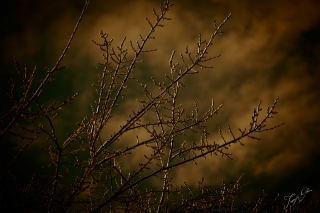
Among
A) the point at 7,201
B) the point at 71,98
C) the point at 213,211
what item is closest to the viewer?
the point at 71,98

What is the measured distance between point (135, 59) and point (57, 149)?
166cm

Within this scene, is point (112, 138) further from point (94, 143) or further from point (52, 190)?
point (52, 190)

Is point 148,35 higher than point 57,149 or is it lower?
higher

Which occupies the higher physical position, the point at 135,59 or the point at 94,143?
the point at 135,59

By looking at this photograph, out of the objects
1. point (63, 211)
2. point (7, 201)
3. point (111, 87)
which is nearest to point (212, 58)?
point (111, 87)

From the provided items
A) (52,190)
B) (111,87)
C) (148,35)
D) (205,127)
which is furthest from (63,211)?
(148,35)

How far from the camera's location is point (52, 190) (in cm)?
341

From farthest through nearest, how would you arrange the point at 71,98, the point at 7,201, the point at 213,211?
the point at 7,201 → the point at 213,211 → the point at 71,98

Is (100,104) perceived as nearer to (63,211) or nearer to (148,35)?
(148,35)

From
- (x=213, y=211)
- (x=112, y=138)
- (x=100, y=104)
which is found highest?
(x=100, y=104)

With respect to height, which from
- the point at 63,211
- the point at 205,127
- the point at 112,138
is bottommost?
the point at 63,211

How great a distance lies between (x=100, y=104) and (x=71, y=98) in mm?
740

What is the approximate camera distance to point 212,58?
314cm

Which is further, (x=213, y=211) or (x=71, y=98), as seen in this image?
(x=213, y=211)
